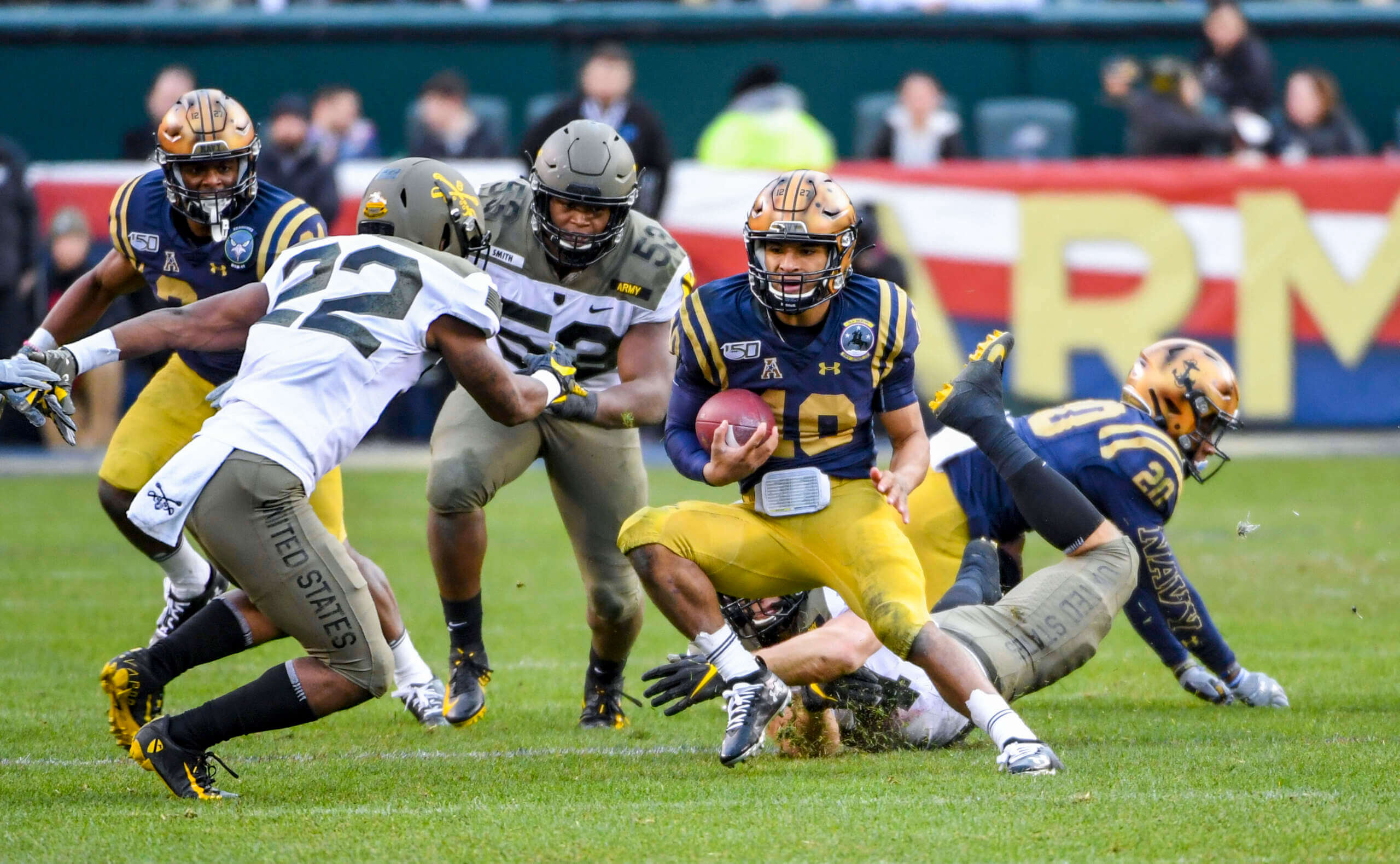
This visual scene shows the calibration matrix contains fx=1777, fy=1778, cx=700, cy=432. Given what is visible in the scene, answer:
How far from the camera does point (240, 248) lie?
5.64 m

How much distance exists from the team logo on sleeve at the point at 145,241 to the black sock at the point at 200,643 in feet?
4.69

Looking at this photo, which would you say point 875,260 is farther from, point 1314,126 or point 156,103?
point 156,103

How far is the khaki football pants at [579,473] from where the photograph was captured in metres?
5.59

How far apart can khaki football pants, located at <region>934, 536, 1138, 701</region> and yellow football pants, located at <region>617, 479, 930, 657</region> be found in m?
0.34

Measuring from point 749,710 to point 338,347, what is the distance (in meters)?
1.42

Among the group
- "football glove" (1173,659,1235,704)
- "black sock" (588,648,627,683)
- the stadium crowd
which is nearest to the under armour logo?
"black sock" (588,648,627,683)

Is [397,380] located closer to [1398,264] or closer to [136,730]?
[136,730]

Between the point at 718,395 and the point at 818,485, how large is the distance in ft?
1.22

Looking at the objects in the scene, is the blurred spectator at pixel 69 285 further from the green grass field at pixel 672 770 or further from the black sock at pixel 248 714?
the black sock at pixel 248 714

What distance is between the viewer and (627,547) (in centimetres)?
485

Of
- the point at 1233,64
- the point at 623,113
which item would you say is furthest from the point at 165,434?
the point at 1233,64

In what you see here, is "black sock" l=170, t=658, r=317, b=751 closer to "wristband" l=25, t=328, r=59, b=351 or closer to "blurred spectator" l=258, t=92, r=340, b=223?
"wristband" l=25, t=328, r=59, b=351

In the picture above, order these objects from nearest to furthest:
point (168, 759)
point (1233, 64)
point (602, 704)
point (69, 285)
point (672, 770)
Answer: point (168, 759)
point (672, 770)
point (602, 704)
point (69, 285)
point (1233, 64)

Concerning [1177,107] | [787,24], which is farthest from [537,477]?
[1177,107]
